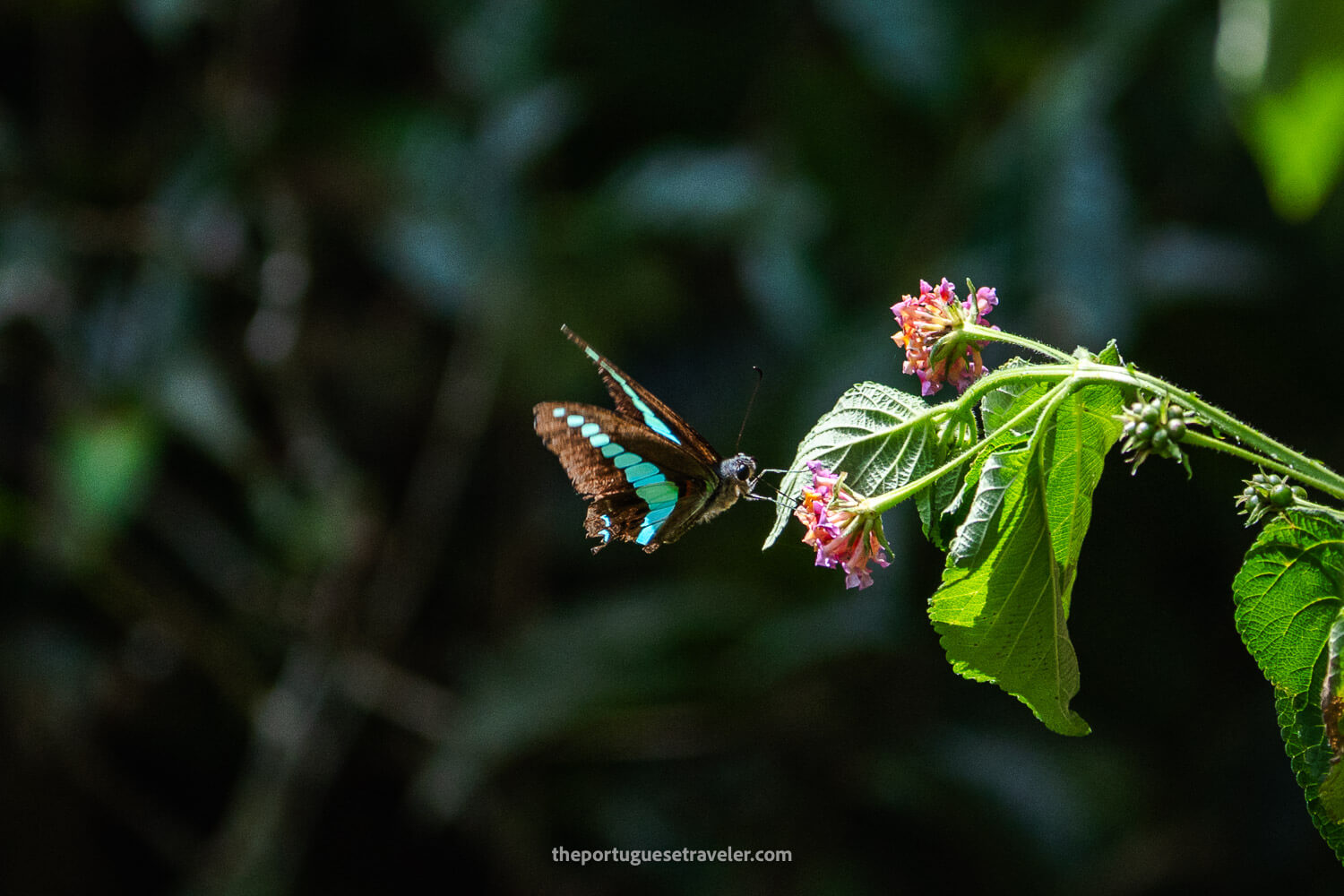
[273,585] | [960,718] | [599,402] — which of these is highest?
[599,402]

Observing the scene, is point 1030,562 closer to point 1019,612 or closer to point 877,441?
point 1019,612

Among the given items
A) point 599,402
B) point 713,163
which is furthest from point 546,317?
point 713,163

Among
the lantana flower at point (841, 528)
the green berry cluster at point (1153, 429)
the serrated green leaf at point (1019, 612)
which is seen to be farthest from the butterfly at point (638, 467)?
the green berry cluster at point (1153, 429)

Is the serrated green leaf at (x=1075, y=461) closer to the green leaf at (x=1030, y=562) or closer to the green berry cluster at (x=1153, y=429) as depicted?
the green leaf at (x=1030, y=562)

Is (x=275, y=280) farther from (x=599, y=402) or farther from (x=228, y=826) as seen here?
(x=228, y=826)

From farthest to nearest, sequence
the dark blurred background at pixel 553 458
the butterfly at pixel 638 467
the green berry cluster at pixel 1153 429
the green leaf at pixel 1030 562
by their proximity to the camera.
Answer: the dark blurred background at pixel 553 458, the butterfly at pixel 638 467, the green leaf at pixel 1030 562, the green berry cluster at pixel 1153 429

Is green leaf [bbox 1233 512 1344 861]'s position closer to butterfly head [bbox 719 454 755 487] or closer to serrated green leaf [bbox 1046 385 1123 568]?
serrated green leaf [bbox 1046 385 1123 568]

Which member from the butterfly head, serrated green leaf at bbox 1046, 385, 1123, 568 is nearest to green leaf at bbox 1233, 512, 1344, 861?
serrated green leaf at bbox 1046, 385, 1123, 568

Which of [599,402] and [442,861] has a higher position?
[599,402]
